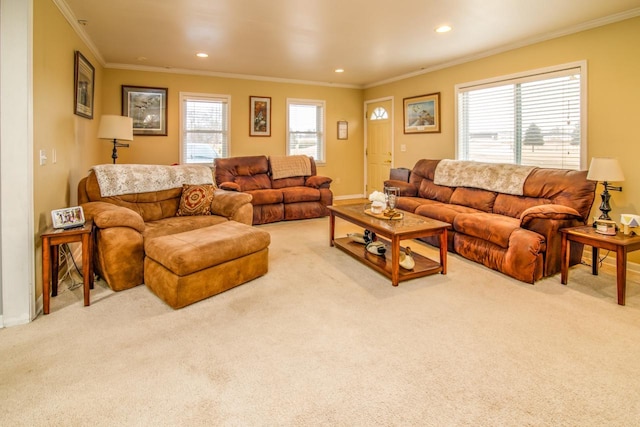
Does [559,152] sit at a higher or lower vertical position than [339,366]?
higher

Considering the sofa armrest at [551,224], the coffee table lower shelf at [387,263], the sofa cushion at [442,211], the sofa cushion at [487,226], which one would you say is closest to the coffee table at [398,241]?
the coffee table lower shelf at [387,263]

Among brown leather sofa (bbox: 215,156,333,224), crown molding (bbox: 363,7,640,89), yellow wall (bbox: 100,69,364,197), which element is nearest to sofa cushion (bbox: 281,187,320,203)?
brown leather sofa (bbox: 215,156,333,224)

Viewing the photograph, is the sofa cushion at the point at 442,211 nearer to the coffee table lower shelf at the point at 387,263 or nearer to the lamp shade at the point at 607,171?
the coffee table lower shelf at the point at 387,263

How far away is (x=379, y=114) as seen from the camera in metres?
7.44

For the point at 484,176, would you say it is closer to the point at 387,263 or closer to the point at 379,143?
the point at 387,263

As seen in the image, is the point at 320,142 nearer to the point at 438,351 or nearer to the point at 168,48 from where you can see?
the point at 168,48

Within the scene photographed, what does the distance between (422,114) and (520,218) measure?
3223 mm

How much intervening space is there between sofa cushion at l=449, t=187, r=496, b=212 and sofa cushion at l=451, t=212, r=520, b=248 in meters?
0.58

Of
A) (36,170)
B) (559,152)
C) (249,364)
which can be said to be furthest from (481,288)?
(36,170)

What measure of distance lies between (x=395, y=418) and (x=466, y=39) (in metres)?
4.43

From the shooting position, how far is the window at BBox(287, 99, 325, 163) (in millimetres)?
7293

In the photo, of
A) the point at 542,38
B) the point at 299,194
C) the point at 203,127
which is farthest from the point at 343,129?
the point at 542,38

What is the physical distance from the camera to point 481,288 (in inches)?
121

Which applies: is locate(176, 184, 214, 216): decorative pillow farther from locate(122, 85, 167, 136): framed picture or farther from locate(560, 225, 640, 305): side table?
locate(560, 225, 640, 305): side table
